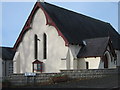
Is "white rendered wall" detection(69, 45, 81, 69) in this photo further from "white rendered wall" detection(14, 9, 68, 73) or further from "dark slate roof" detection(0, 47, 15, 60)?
"dark slate roof" detection(0, 47, 15, 60)

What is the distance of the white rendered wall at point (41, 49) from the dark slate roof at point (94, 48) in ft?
8.10

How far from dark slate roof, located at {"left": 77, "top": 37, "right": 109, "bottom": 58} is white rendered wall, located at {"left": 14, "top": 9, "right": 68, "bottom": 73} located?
247 centimetres

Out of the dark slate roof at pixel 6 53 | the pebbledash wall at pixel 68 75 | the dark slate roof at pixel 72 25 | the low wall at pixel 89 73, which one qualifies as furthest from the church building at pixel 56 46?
the dark slate roof at pixel 6 53

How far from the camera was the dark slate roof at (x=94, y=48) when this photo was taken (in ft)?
93.2

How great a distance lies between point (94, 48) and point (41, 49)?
718 cm

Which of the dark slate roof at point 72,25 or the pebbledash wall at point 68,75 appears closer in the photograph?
the pebbledash wall at point 68,75

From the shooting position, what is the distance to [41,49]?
31438mm

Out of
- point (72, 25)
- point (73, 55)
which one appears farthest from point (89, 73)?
point (72, 25)

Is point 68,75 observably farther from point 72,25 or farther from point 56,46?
point 72,25

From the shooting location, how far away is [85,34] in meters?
34.2

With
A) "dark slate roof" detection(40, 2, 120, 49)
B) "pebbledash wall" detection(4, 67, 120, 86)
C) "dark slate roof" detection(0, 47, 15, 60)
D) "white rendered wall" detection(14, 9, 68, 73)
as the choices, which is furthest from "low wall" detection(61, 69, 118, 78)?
"dark slate roof" detection(0, 47, 15, 60)

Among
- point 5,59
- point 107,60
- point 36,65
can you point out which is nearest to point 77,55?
point 107,60

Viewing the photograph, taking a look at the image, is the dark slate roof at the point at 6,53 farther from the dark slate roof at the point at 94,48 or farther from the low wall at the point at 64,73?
the low wall at the point at 64,73

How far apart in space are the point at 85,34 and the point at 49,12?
21.0 feet
